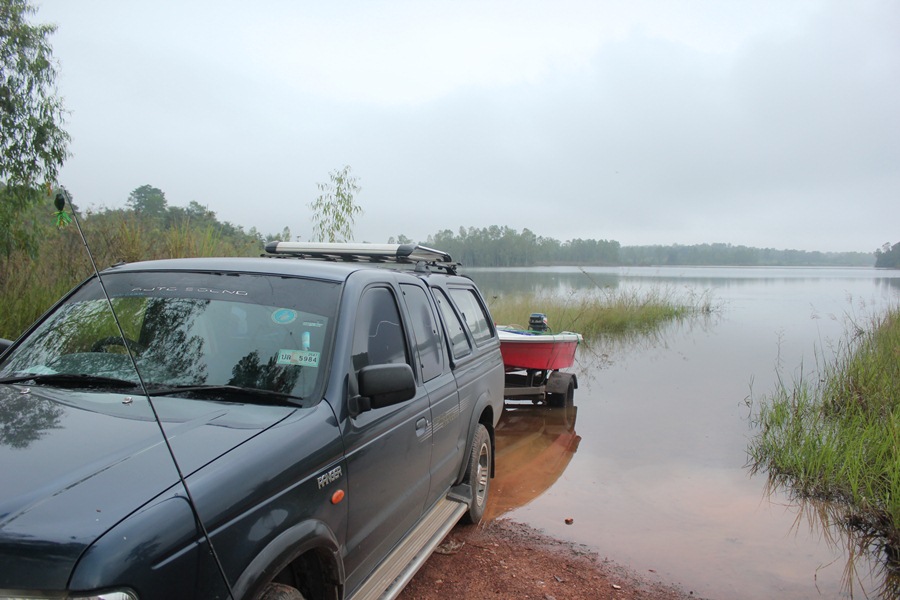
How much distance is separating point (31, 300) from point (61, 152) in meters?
A: 2.00

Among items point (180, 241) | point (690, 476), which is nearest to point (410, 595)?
point (690, 476)

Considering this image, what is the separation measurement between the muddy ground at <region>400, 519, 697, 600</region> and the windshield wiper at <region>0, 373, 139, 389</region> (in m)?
2.19

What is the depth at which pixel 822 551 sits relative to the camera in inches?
197

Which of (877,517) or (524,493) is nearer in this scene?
(877,517)

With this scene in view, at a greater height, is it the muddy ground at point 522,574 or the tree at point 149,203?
the tree at point 149,203

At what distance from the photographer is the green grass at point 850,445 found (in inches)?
208

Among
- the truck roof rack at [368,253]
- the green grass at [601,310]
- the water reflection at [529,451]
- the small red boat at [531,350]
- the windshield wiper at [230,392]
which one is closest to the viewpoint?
the windshield wiper at [230,392]

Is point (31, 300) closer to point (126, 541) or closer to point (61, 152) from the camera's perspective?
point (61, 152)

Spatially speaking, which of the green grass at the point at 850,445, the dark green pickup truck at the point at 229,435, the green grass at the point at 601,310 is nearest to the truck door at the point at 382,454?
the dark green pickup truck at the point at 229,435

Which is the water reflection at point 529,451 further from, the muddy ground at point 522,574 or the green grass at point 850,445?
the green grass at point 850,445

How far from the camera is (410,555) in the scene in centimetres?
337

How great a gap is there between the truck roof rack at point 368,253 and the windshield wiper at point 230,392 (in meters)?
2.12

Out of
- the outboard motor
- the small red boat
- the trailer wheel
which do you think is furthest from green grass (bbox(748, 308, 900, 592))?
the outboard motor

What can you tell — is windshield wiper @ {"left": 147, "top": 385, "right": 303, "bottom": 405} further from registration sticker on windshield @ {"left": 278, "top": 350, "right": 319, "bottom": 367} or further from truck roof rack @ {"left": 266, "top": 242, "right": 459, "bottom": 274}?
truck roof rack @ {"left": 266, "top": 242, "right": 459, "bottom": 274}
